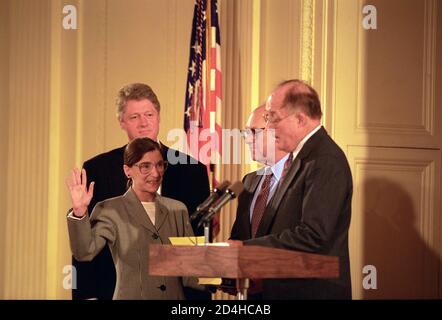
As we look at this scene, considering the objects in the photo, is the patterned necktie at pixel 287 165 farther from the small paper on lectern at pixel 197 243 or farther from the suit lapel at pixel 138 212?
the suit lapel at pixel 138 212

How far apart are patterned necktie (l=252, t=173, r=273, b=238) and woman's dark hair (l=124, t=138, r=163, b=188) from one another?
2.81 ft

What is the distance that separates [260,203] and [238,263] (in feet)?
3.89

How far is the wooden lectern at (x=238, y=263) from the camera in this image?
3.62 meters

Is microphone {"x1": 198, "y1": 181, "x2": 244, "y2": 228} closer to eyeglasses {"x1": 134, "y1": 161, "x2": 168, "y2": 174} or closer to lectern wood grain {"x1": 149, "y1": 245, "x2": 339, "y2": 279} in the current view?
lectern wood grain {"x1": 149, "y1": 245, "x2": 339, "y2": 279}

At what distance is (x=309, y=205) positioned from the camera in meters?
4.33

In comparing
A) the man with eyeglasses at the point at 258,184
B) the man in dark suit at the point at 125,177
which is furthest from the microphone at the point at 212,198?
the man in dark suit at the point at 125,177

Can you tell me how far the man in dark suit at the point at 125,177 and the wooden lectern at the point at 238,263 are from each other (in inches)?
57.3

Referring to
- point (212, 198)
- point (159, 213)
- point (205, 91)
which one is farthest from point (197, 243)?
point (205, 91)

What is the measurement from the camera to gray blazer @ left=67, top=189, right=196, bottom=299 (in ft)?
15.9

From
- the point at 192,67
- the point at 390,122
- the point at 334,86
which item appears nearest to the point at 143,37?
the point at 192,67

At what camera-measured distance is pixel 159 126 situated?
5906 millimetres

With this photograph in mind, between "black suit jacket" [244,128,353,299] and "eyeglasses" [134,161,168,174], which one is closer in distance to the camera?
"black suit jacket" [244,128,353,299]

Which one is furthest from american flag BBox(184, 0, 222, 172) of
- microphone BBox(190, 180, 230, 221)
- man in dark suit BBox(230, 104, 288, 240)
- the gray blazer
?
microphone BBox(190, 180, 230, 221)
